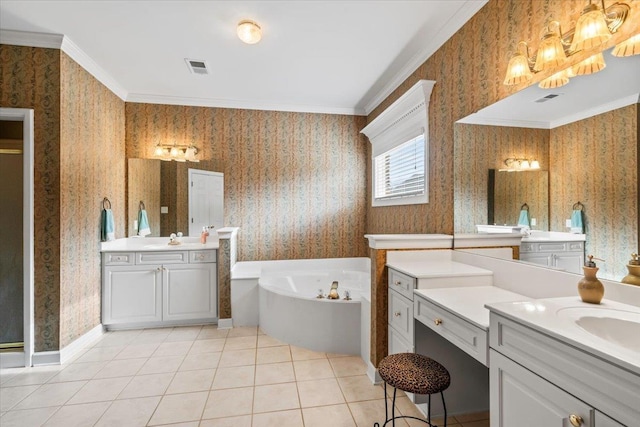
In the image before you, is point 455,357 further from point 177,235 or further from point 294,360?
point 177,235

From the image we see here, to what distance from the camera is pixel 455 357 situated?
1.86 meters

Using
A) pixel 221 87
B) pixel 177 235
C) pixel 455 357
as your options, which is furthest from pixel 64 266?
pixel 455 357

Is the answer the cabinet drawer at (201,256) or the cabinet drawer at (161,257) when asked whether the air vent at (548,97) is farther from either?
the cabinet drawer at (161,257)

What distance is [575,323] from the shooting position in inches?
39.1

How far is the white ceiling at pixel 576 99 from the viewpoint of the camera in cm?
118

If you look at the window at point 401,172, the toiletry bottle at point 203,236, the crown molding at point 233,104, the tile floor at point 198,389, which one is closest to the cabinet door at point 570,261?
the tile floor at point 198,389

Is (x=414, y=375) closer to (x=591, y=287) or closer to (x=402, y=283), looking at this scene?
(x=402, y=283)

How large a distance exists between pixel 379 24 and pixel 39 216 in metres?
3.24

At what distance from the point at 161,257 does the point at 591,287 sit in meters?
3.56

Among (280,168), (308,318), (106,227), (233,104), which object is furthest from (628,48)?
(106,227)

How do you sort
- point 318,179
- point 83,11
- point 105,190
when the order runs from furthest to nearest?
point 318,179, point 105,190, point 83,11

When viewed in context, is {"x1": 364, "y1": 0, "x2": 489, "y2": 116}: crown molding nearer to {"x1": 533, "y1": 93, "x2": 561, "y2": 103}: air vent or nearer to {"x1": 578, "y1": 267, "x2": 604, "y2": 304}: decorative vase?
{"x1": 533, "y1": 93, "x2": 561, "y2": 103}: air vent

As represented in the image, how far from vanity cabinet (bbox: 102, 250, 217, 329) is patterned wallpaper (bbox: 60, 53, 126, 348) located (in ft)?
0.47

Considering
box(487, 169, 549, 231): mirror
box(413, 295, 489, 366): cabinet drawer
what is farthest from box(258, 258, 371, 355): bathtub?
box(487, 169, 549, 231): mirror
